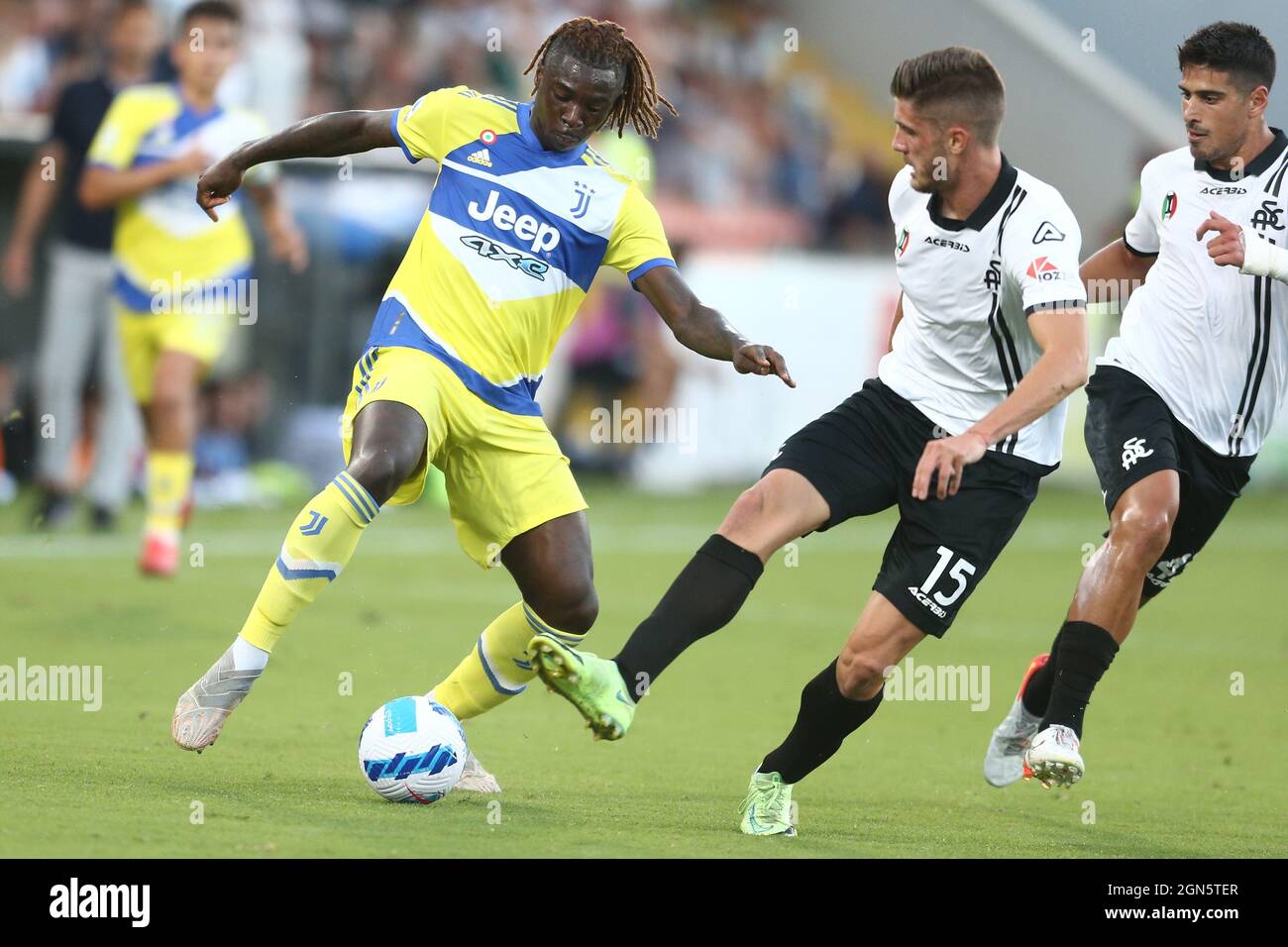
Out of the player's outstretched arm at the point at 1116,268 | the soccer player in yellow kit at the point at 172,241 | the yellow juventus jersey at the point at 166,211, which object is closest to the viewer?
the player's outstretched arm at the point at 1116,268

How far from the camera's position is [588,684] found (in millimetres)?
4602

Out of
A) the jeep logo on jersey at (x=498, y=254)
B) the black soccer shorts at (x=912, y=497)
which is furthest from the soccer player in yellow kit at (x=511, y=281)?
the black soccer shorts at (x=912, y=497)

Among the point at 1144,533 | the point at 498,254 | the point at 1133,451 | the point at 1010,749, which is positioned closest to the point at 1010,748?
the point at 1010,749

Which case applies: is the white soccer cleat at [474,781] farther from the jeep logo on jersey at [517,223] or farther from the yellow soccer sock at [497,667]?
the jeep logo on jersey at [517,223]

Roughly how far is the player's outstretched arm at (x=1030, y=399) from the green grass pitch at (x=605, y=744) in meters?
1.08

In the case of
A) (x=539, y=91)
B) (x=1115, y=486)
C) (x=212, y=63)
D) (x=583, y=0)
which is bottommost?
(x=1115, y=486)

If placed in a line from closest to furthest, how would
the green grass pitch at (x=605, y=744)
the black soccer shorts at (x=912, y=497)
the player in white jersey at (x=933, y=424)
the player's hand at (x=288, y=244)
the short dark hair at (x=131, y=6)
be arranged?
the green grass pitch at (x=605, y=744) → the player in white jersey at (x=933, y=424) → the black soccer shorts at (x=912, y=497) → the player's hand at (x=288, y=244) → the short dark hair at (x=131, y=6)

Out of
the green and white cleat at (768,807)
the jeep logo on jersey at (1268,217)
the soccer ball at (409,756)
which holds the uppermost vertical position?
the jeep logo on jersey at (1268,217)

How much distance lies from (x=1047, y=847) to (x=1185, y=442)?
1687 mm

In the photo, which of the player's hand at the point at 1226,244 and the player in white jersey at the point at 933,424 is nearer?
the player in white jersey at the point at 933,424

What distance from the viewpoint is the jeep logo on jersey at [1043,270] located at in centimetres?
528

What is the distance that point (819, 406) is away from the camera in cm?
1823
